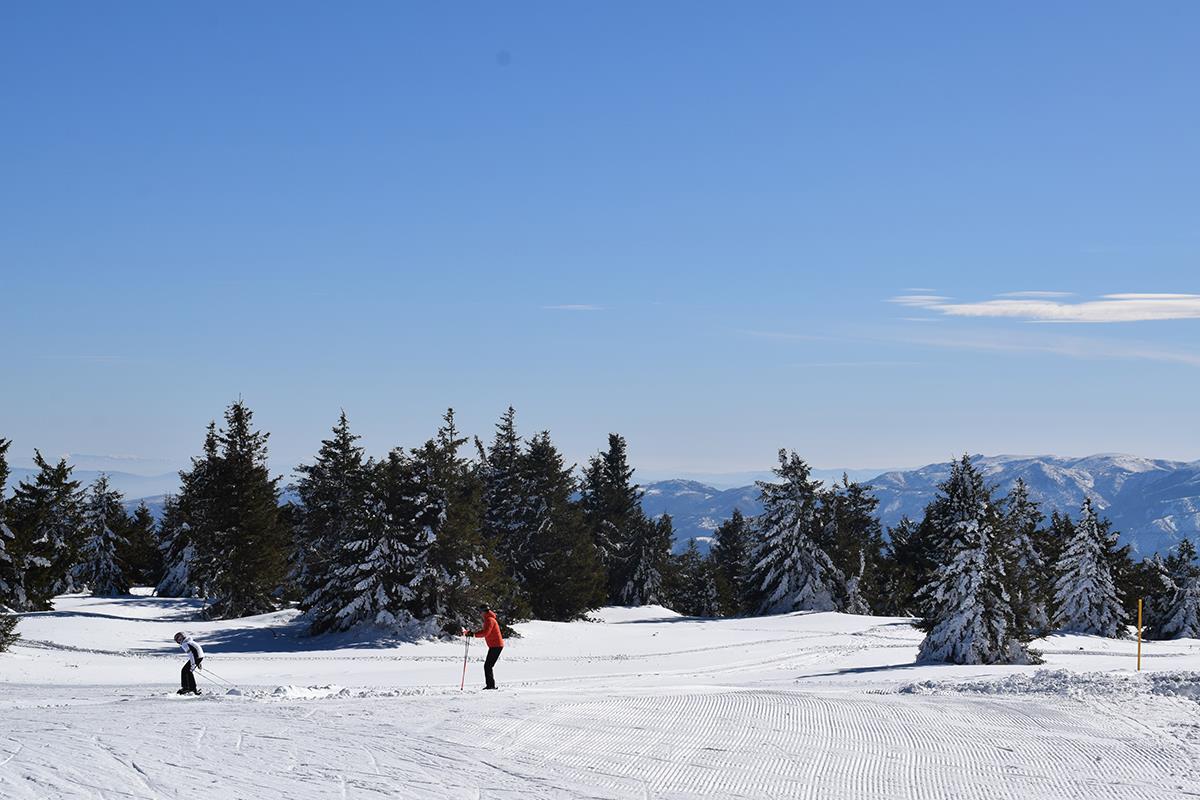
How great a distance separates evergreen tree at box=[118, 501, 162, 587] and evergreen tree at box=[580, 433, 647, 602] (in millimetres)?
29132

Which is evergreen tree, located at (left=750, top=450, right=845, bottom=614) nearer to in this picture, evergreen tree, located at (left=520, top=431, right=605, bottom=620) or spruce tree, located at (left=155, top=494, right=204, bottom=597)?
evergreen tree, located at (left=520, top=431, right=605, bottom=620)

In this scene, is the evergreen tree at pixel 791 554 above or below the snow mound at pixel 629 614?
above

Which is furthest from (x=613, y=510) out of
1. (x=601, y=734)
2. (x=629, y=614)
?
(x=601, y=734)

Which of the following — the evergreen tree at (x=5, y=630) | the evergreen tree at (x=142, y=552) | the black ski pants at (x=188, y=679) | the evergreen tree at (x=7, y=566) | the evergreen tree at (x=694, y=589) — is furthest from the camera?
the evergreen tree at (x=694, y=589)

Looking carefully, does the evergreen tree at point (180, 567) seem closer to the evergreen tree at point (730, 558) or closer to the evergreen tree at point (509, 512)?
the evergreen tree at point (509, 512)

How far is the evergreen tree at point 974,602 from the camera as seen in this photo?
30750 mm

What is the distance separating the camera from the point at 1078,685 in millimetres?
22516

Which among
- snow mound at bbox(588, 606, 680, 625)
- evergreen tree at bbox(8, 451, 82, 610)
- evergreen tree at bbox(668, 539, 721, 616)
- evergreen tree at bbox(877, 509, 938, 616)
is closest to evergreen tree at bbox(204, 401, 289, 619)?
evergreen tree at bbox(8, 451, 82, 610)

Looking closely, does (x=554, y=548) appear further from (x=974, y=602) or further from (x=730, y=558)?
A: (x=730, y=558)

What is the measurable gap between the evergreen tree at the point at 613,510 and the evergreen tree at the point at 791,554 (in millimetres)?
9602

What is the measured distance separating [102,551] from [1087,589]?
56340 millimetres

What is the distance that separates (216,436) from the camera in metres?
46.1

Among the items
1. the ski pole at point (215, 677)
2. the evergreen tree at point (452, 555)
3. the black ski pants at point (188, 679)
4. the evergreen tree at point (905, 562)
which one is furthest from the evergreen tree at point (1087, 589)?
the black ski pants at point (188, 679)

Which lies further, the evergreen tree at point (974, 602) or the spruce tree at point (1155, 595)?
the spruce tree at point (1155, 595)
